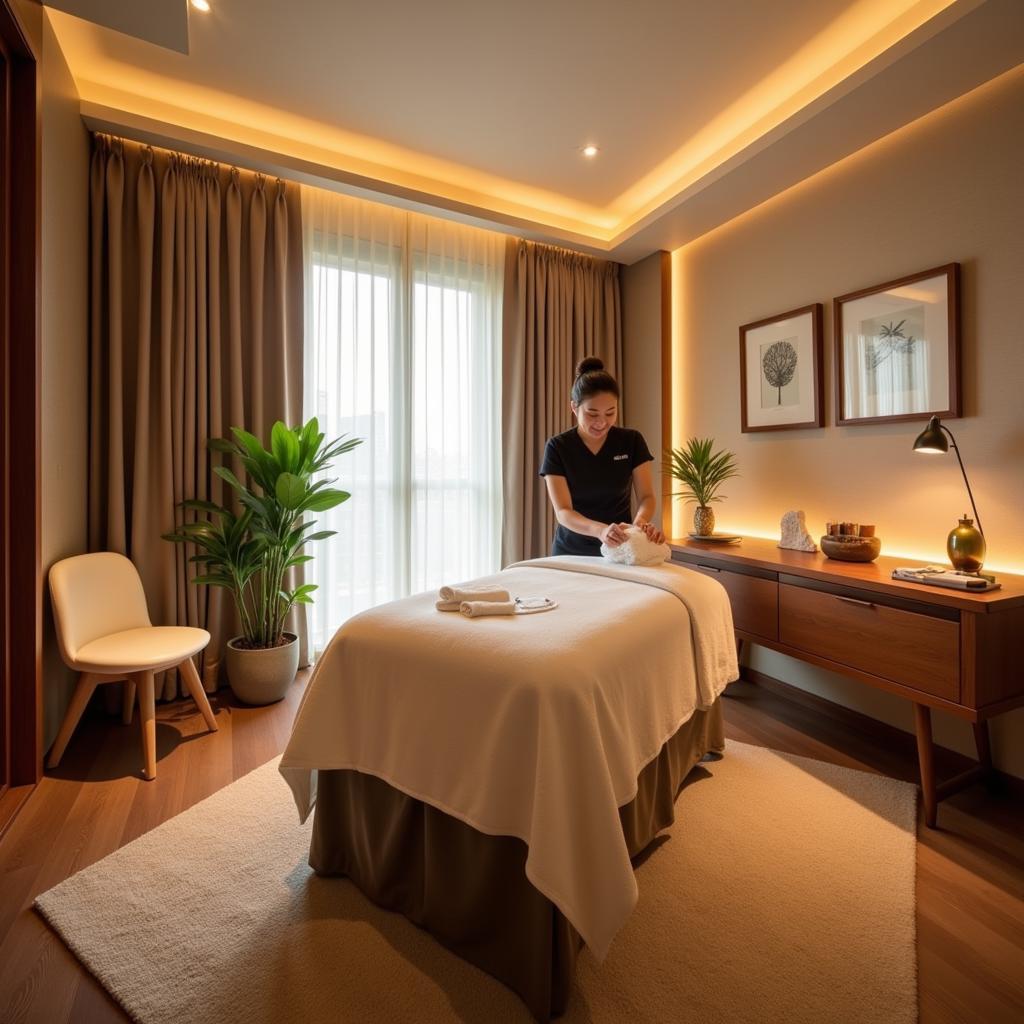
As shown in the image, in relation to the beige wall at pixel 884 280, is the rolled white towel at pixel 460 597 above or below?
below

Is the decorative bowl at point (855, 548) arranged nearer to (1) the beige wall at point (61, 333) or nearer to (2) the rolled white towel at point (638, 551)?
(2) the rolled white towel at point (638, 551)

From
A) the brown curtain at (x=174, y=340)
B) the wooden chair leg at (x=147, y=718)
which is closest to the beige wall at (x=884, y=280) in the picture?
the brown curtain at (x=174, y=340)

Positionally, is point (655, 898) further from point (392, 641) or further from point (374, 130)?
point (374, 130)

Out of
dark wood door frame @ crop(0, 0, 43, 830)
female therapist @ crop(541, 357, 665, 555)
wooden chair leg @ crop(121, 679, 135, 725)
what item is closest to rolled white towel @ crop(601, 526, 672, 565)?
female therapist @ crop(541, 357, 665, 555)

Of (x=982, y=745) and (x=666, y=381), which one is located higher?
(x=666, y=381)

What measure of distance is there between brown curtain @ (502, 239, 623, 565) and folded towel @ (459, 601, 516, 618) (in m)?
2.25

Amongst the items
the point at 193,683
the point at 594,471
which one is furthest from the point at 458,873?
the point at 594,471

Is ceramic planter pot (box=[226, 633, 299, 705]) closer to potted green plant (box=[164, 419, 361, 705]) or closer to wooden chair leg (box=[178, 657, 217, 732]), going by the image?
potted green plant (box=[164, 419, 361, 705])

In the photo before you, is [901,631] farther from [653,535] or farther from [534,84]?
[534,84]

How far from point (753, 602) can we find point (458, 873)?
1.81m

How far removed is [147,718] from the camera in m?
2.17

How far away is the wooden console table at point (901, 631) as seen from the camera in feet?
5.83

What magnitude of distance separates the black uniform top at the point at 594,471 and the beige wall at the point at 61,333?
2018 millimetres

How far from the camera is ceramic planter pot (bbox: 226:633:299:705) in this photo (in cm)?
277
